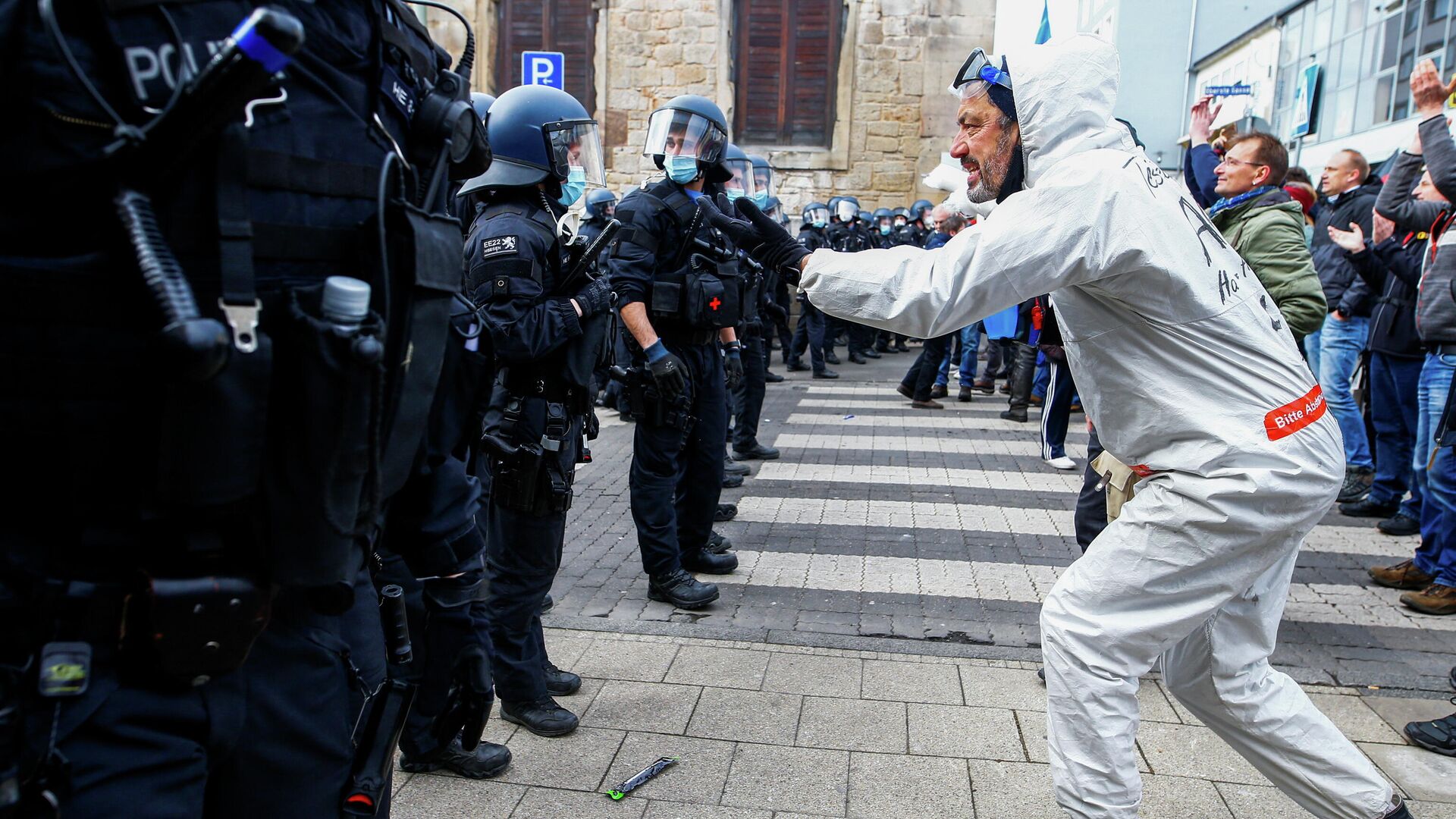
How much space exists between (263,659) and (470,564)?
1.68 feet

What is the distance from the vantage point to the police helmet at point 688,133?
185 inches

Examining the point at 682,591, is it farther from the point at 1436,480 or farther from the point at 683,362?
the point at 1436,480

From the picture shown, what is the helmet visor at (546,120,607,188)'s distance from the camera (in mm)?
3467

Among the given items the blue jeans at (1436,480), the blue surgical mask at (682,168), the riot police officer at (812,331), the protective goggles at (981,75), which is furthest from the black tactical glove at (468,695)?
the riot police officer at (812,331)

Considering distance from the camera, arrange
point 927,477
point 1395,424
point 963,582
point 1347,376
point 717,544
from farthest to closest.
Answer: point 927,477
point 1347,376
point 1395,424
point 717,544
point 963,582

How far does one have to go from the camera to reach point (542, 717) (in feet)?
10.8

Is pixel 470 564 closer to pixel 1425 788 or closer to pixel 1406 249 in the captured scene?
pixel 1425 788

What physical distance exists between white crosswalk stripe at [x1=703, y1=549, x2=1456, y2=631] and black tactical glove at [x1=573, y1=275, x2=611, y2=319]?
1.89 meters

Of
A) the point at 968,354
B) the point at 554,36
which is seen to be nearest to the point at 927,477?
the point at 968,354

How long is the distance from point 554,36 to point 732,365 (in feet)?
51.6

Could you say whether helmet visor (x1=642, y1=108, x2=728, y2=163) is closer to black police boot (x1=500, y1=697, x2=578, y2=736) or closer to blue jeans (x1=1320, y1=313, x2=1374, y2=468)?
black police boot (x1=500, y1=697, x2=578, y2=736)

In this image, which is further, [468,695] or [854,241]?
[854,241]

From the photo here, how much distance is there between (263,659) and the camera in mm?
1503

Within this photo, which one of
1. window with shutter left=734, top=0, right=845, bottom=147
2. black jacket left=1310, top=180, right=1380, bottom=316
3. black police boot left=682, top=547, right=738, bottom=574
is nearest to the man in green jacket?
black jacket left=1310, top=180, right=1380, bottom=316
